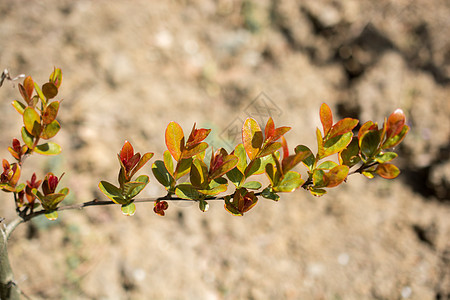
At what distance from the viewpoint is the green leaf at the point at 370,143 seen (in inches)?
26.4

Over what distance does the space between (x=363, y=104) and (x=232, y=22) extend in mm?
1120

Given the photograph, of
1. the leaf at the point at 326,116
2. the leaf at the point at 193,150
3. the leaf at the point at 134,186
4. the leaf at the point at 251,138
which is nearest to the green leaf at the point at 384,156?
the leaf at the point at 326,116

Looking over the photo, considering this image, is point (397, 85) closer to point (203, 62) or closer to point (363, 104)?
point (363, 104)

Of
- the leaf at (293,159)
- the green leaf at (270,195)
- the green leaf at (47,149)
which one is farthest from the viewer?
the green leaf at (47,149)

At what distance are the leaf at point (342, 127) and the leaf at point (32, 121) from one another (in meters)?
0.61

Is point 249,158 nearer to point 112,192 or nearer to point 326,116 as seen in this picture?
point 326,116

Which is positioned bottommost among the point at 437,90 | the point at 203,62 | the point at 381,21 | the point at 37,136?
the point at 437,90

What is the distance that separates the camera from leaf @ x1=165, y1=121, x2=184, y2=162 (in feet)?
2.14

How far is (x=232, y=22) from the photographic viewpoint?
2.64m

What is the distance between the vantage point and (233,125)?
193 cm

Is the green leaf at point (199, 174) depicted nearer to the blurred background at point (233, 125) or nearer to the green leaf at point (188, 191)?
the green leaf at point (188, 191)

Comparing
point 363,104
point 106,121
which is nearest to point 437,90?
point 363,104

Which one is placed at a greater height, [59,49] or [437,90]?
[59,49]

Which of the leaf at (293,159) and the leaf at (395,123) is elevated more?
the leaf at (293,159)
